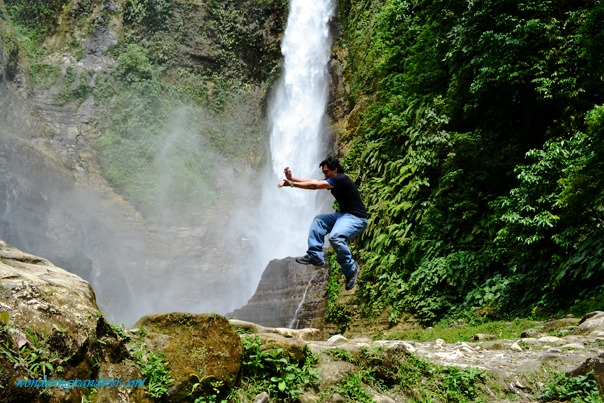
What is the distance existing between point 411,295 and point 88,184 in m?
21.8

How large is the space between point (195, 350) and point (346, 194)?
331 cm

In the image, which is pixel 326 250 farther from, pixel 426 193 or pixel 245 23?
pixel 245 23

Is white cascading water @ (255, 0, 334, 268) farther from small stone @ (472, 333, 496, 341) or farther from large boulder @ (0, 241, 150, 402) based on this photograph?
large boulder @ (0, 241, 150, 402)

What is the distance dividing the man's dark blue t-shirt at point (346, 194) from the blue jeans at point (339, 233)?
8cm

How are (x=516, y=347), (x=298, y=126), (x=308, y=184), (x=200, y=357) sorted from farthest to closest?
(x=298, y=126)
(x=308, y=184)
(x=516, y=347)
(x=200, y=357)

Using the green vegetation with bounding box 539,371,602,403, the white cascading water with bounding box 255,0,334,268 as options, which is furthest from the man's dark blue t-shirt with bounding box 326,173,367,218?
the white cascading water with bounding box 255,0,334,268

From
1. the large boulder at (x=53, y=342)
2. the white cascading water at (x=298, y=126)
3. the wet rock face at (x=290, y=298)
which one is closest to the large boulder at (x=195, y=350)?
the large boulder at (x=53, y=342)

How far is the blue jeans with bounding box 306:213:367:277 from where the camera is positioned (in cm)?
696

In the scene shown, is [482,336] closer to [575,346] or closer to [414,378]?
[575,346]

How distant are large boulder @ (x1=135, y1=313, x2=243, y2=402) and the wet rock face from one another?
32.6 ft

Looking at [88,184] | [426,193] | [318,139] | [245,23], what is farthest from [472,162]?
[245,23]

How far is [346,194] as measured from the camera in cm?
700

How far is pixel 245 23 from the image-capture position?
34.2 metres

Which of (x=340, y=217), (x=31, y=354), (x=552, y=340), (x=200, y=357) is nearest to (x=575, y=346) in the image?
(x=552, y=340)
